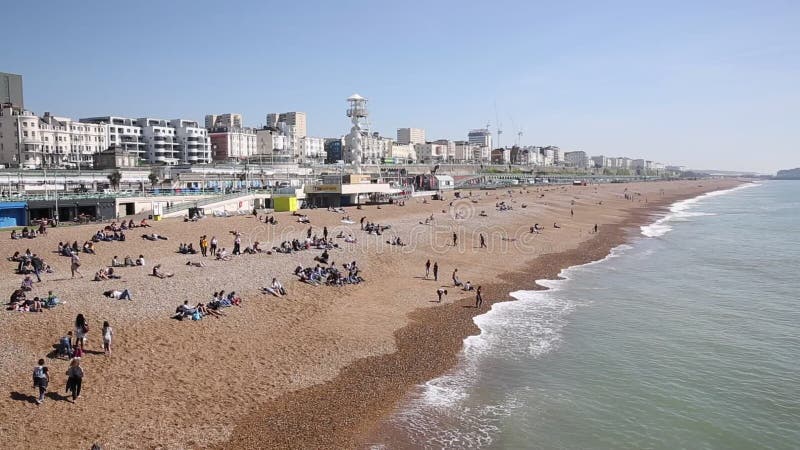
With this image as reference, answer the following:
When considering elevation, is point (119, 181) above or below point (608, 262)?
above

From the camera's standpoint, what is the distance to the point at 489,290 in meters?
27.2

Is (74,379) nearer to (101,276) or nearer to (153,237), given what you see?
(101,276)

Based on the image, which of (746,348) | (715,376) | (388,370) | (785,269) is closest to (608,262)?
(785,269)

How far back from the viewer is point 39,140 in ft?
260

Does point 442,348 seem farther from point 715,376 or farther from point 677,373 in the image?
point 715,376

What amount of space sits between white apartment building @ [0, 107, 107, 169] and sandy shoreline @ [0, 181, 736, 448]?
57.8 metres

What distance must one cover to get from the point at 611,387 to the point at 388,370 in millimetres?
6773

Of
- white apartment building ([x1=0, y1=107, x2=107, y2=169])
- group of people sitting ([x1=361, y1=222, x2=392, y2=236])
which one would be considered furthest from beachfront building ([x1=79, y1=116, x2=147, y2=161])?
group of people sitting ([x1=361, y1=222, x2=392, y2=236])

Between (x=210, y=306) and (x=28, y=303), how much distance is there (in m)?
5.30

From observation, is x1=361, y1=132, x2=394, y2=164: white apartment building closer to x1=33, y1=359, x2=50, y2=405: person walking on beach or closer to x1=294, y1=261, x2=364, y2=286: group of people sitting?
x1=294, y1=261, x2=364, y2=286: group of people sitting

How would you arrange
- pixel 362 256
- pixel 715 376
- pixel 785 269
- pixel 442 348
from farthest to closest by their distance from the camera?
pixel 785 269 < pixel 362 256 < pixel 442 348 < pixel 715 376

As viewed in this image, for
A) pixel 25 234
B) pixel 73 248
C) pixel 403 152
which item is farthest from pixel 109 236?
pixel 403 152

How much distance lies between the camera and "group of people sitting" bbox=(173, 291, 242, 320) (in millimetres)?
17828

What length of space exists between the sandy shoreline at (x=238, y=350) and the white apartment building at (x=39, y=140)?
57.8 meters
